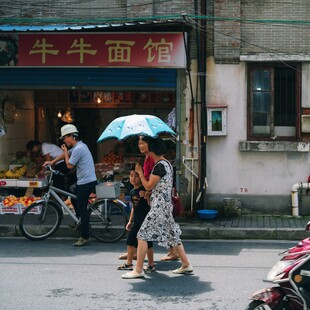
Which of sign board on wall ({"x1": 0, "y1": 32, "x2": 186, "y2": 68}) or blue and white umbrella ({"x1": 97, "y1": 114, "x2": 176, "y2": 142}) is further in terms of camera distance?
sign board on wall ({"x1": 0, "y1": 32, "x2": 186, "y2": 68})

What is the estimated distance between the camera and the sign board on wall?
12125 mm

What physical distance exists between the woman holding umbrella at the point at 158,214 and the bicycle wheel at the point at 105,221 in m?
2.55

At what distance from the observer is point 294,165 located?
12.5 m

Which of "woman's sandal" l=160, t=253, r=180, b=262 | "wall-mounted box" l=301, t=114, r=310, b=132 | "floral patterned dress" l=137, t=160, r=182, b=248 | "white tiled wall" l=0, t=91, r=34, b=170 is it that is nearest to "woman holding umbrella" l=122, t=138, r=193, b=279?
"floral patterned dress" l=137, t=160, r=182, b=248

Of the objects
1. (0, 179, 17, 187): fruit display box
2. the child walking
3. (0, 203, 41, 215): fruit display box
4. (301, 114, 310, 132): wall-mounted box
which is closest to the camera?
the child walking

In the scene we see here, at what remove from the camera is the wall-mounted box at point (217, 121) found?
1244 cm

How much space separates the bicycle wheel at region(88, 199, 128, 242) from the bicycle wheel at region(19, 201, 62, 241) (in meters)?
0.61

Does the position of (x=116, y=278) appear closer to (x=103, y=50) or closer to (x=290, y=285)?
(x=290, y=285)

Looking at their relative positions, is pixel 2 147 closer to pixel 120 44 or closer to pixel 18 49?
pixel 18 49

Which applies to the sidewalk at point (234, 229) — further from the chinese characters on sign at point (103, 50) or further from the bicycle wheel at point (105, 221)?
the chinese characters on sign at point (103, 50)

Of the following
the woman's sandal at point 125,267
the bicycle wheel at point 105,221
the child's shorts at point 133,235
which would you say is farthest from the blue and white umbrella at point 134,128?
the bicycle wheel at point 105,221

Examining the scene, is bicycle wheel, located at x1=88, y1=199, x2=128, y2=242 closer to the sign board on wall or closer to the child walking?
the child walking

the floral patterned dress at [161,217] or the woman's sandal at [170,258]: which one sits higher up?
the floral patterned dress at [161,217]

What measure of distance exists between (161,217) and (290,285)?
2778 mm
